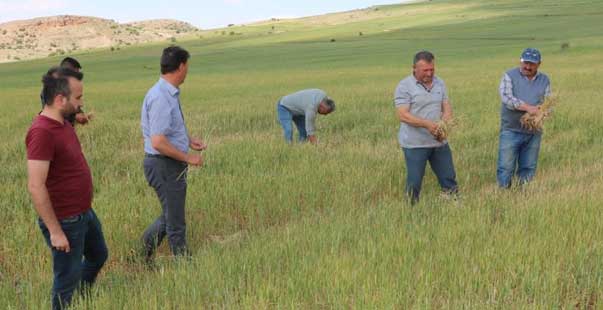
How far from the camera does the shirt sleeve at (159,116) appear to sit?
15.8 feet

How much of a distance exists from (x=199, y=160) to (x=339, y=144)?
5887 mm

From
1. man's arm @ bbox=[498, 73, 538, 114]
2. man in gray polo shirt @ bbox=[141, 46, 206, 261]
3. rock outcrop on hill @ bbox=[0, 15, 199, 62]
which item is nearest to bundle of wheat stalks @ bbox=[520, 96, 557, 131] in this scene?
man's arm @ bbox=[498, 73, 538, 114]

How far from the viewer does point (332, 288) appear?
3752 mm

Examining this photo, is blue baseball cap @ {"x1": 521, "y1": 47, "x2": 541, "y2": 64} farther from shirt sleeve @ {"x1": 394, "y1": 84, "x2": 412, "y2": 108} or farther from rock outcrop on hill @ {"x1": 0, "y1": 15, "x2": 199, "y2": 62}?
rock outcrop on hill @ {"x1": 0, "y1": 15, "x2": 199, "y2": 62}

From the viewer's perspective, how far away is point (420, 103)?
6438 millimetres

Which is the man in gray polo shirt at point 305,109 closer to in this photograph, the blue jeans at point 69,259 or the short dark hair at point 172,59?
the short dark hair at point 172,59

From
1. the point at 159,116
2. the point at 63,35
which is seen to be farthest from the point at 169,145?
the point at 63,35

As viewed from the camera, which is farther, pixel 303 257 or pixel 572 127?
pixel 572 127

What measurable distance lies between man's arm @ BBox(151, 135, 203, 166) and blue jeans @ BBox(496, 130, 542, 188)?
3942mm

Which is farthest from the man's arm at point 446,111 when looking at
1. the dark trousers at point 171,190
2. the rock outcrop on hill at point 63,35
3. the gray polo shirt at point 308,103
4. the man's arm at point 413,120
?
the rock outcrop on hill at point 63,35

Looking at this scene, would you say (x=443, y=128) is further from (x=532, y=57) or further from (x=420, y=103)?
(x=532, y=57)

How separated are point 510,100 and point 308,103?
9.15 ft

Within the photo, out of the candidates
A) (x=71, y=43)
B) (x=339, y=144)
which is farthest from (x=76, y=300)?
(x=71, y=43)

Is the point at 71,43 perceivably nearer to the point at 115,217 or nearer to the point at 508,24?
the point at 508,24
